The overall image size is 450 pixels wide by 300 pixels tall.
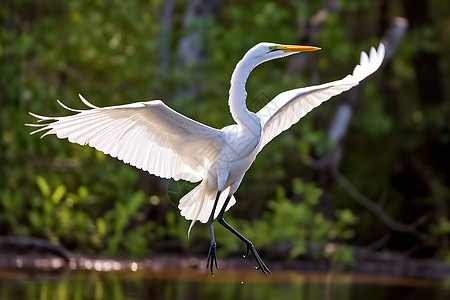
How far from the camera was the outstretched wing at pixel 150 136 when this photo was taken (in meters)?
5.41

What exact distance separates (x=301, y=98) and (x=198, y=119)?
4712 millimetres

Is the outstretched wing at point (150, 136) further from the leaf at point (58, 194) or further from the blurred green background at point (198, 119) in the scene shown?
the leaf at point (58, 194)

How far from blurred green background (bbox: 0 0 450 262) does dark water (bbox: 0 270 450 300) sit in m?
0.65

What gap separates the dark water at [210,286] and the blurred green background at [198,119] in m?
0.65

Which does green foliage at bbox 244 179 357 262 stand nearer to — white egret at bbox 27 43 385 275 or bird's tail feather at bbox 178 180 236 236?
white egret at bbox 27 43 385 275

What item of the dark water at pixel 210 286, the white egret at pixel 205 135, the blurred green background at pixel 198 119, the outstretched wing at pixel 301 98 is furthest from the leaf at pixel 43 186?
the outstretched wing at pixel 301 98

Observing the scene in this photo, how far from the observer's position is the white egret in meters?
5.54

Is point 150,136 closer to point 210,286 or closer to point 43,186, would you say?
point 210,286

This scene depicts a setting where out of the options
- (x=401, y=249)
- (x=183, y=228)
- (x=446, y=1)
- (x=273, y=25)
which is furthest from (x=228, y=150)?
(x=446, y=1)

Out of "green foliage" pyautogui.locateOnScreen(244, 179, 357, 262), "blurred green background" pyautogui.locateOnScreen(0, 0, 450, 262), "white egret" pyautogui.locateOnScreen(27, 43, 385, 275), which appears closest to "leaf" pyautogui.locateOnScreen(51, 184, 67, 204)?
"blurred green background" pyautogui.locateOnScreen(0, 0, 450, 262)

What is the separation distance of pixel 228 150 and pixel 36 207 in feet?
18.0

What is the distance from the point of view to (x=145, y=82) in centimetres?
1114

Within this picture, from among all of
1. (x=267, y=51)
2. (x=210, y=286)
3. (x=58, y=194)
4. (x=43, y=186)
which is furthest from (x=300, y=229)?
(x=267, y=51)

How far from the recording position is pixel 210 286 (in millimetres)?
9000
